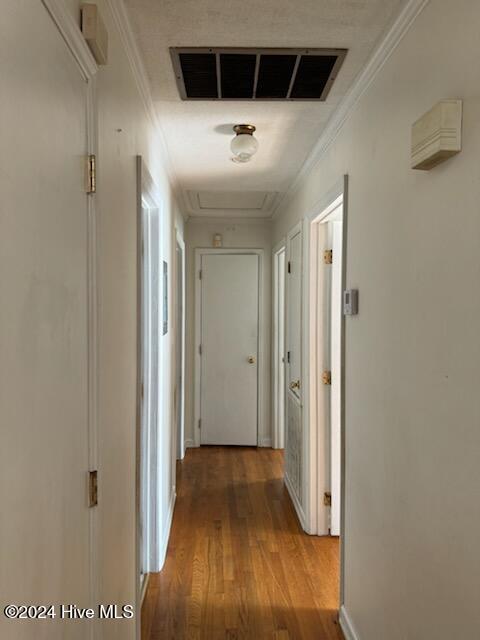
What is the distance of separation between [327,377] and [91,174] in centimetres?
231

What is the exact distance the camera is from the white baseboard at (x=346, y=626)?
7.16 feet

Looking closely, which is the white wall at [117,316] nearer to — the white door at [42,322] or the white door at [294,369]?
the white door at [42,322]

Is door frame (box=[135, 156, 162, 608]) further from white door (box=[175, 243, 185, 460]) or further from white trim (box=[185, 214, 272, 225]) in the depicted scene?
white trim (box=[185, 214, 272, 225])

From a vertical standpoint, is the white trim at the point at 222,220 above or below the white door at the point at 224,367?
above

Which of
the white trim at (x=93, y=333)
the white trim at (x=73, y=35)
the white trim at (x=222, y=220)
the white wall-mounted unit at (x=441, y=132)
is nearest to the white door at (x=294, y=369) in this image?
the white trim at (x=222, y=220)

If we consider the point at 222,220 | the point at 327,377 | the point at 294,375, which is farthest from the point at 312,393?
the point at 222,220

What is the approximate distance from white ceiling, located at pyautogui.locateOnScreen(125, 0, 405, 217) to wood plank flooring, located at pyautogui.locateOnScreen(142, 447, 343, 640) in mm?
2421

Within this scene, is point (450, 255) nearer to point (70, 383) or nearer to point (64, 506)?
point (70, 383)

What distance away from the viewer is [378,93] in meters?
1.89

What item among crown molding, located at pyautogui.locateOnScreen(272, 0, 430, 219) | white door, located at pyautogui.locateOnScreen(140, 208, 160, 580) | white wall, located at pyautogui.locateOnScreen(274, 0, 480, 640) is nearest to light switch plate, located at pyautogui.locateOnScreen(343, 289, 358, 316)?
white wall, located at pyautogui.locateOnScreen(274, 0, 480, 640)

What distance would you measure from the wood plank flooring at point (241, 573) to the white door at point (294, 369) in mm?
274

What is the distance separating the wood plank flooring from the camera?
2367 mm

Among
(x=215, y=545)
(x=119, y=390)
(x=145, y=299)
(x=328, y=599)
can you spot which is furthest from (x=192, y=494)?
(x=119, y=390)

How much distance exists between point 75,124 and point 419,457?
1286mm
